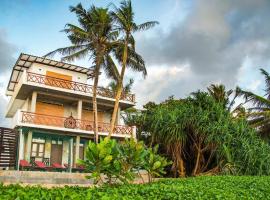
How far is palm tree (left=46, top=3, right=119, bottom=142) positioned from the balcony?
7.62ft

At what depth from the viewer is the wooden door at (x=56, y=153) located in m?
24.1

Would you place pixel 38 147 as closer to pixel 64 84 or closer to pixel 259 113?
pixel 64 84

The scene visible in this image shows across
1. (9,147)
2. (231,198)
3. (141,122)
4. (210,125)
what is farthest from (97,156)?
(141,122)

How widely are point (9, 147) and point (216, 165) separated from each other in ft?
37.4

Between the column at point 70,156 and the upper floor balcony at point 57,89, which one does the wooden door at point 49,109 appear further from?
the column at point 70,156

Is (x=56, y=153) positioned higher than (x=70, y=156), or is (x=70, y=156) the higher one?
(x=56, y=153)

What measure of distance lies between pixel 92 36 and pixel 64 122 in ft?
20.0

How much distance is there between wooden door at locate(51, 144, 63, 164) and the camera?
79.0 ft

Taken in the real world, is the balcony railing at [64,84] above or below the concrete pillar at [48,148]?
above

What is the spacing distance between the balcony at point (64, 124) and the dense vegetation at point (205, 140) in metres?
3.85

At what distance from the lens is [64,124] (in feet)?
75.0

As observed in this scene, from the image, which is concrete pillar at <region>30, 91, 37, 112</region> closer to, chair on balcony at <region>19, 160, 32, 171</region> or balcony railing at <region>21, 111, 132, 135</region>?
balcony railing at <region>21, 111, 132, 135</region>

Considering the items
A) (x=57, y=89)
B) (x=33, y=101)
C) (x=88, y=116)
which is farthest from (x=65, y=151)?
(x=57, y=89)

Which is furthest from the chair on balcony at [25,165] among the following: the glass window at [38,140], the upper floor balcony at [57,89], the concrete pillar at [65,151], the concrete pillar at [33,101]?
the upper floor balcony at [57,89]
